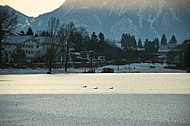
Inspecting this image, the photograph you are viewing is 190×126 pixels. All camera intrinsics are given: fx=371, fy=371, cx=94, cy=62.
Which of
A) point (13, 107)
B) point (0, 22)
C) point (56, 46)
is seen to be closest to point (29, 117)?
point (13, 107)

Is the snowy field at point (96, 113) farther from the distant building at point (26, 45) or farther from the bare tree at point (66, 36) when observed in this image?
the distant building at point (26, 45)

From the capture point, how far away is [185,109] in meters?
15.2

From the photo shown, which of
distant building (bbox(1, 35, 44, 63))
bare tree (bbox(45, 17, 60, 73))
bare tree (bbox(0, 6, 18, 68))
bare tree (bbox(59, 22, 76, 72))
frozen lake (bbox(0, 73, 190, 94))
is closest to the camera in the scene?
frozen lake (bbox(0, 73, 190, 94))

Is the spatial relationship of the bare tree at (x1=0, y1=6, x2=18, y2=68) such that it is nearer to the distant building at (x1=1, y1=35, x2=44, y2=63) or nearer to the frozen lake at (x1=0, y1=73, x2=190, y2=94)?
the frozen lake at (x1=0, y1=73, x2=190, y2=94)

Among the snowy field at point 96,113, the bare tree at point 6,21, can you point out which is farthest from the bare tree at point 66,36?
the snowy field at point 96,113

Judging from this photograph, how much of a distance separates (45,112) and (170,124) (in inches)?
205

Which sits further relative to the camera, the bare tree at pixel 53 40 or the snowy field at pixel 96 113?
the bare tree at pixel 53 40

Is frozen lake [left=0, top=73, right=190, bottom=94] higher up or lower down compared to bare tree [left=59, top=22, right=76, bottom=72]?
lower down

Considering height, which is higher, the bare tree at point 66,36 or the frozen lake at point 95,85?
the bare tree at point 66,36

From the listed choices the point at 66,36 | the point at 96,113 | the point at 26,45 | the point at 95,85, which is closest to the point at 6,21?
the point at 66,36

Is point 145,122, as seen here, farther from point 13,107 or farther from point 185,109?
point 13,107

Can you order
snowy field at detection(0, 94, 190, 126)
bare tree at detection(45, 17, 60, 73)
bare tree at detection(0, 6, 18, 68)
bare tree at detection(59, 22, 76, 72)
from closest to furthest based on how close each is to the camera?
1. snowy field at detection(0, 94, 190, 126)
2. bare tree at detection(0, 6, 18, 68)
3. bare tree at detection(45, 17, 60, 73)
4. bare tree at detection(59, 22, 76, 72)

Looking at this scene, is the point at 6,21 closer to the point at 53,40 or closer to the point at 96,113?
the point at 53,40

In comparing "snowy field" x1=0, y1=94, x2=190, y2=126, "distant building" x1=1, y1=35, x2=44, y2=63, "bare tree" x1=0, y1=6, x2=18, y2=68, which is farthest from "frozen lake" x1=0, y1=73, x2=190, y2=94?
"distant building" x1=1, y1=35, x2=44, y2=63
